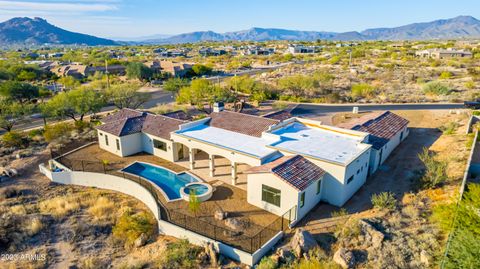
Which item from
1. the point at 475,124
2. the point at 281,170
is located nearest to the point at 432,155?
the point at 475,124

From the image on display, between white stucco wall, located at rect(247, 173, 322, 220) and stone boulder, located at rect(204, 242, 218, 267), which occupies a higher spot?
white stucco wall, located at rect(247, 173, 322, 220)

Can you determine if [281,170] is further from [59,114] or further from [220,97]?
[59,114]

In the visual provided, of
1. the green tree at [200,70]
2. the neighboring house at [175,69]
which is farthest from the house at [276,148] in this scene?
the green tree at [200,70]

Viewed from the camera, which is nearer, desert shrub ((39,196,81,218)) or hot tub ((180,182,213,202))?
hot tub ((180,182,213,202))

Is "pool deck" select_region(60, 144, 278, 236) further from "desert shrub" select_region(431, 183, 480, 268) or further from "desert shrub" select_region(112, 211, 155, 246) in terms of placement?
"desert shrub" select_region(431, 183, 480, 268)

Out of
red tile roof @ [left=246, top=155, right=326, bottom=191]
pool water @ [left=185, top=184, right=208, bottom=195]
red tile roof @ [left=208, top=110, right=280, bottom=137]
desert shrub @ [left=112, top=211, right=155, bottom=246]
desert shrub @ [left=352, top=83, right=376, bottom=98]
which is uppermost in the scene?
red tile roof @ [left=208, top=110, right=280, bottom=137]

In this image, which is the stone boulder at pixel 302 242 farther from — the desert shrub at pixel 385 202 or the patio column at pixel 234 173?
the patio column at pixel 234 173

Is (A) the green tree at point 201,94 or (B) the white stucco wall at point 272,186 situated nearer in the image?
(B) the white stucco wall at point 272,186

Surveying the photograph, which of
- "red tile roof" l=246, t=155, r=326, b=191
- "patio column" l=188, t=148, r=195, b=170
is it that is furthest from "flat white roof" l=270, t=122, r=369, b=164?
"patio column" l=188, t=148, r=195, b=170
